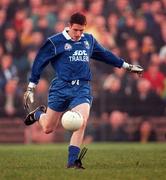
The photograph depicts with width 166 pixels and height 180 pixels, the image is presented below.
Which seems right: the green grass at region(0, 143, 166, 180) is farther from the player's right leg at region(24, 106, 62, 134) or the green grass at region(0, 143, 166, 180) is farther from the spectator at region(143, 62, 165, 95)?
the spectator at region(143, 62, 165, 95)

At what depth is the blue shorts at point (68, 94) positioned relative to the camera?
10672 mm

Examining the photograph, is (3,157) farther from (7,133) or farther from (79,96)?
(7,133)

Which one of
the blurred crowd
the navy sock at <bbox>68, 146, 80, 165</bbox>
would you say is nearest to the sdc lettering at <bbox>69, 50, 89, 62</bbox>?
the navy sock at <bbox>68, 146, 80, 165</bbox>

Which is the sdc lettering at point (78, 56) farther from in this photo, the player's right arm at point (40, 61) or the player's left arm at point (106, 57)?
the player's left arm at point (106, 57)

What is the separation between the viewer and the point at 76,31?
1061 centimetres

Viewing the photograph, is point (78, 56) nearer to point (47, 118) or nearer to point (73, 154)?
point (47, 118)

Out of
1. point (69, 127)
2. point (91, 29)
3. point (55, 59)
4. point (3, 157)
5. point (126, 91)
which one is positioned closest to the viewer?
point (69, 127)

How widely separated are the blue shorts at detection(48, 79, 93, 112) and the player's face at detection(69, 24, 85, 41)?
2.03ft

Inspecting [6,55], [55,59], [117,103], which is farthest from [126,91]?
[55,59]

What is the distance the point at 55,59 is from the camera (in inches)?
436

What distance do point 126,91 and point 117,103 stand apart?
0.41 meters

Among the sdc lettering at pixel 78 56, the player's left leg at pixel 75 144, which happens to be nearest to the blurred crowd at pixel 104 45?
the sdc lettering at pixel 78 56

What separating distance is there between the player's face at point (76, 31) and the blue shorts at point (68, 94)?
0.62 metres

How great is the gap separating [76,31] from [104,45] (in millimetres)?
11187
